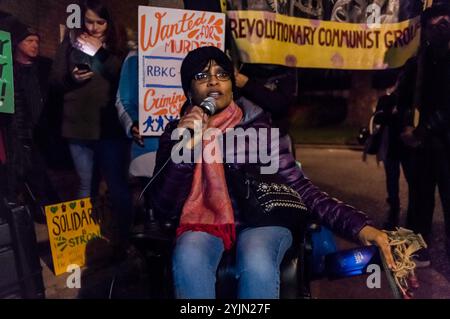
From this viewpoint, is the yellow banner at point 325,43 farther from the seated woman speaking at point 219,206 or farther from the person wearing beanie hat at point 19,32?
the person wearing beanie hat at point 19,32

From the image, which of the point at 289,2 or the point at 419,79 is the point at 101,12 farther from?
the point at 419,79

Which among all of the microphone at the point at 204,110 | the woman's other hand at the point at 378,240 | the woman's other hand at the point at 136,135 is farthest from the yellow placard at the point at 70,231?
the woman's other hand at the point at 378,240

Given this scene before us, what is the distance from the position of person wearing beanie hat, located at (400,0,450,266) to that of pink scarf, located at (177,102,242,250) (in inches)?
76.6

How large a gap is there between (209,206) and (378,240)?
0.89 metres

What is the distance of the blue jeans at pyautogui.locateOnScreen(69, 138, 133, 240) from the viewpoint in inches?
151

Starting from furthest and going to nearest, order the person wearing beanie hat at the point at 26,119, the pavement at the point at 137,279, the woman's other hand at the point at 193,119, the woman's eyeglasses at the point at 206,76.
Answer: the person wearing beanie hat at the point at 26,119 → the pavement at the point at 137,279 → the woman's eyeglasses at the point at 206,76 → the woman's other hand at the point at 193,119

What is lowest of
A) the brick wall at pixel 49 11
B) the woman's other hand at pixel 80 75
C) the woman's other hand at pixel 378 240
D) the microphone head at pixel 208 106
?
the woman's other hand at pixel 378 240

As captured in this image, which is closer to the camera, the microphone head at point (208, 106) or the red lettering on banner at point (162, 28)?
the microphone head at point (208, 106)

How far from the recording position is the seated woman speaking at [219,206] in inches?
84.1

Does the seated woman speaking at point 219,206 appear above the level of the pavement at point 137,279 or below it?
above

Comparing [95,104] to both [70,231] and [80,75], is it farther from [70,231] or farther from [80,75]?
[70,231]

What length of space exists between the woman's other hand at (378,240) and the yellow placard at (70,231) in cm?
233

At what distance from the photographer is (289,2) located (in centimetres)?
342

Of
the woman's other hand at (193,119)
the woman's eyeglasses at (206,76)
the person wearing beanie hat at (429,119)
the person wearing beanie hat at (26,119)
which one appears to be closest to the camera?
the woman's other hand at (193,119)
